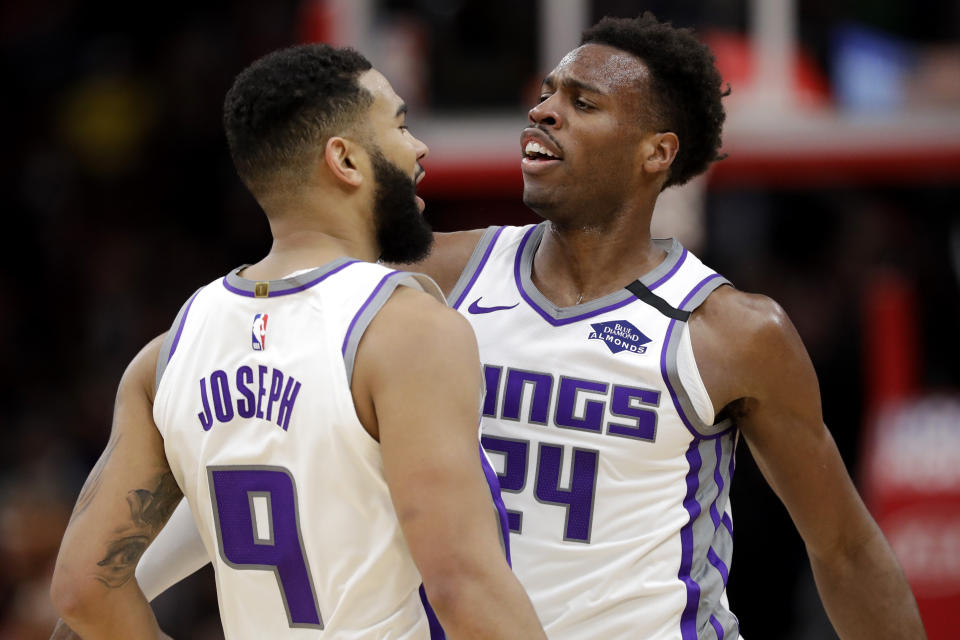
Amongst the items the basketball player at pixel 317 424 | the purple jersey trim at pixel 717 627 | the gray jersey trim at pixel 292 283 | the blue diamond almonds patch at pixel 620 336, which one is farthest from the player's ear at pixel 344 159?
the purple jersey trim at pixel 717 627

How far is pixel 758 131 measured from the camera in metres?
7.57

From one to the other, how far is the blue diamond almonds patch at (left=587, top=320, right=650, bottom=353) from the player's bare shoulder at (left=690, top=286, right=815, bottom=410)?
4.4 inches

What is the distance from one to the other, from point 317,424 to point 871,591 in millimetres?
1522

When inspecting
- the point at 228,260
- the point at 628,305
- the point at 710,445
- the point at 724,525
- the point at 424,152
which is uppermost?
the point at 424,152

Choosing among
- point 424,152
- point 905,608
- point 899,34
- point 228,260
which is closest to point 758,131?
point 899,34

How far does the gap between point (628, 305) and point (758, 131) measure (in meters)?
4.77

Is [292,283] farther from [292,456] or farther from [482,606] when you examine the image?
[482,606]

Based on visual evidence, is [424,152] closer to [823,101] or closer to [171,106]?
[823,101]

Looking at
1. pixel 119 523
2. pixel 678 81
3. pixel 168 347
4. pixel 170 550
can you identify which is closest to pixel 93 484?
pixel 119 523

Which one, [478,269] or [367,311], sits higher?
[367,311]

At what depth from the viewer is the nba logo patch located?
8.13 feet

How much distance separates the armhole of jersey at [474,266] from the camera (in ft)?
10.4

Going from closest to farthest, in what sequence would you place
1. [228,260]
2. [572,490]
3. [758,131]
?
[572,490] → [758,131] → [228,260]

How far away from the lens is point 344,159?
256cm
